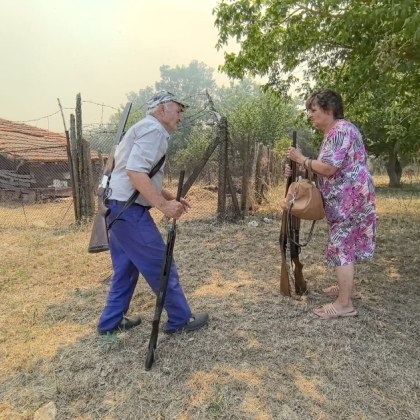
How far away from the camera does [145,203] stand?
2904 mm

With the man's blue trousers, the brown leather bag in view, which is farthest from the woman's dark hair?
the man's blue trousers

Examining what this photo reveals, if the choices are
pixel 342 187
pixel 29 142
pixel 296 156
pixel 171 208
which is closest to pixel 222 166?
pixel 296 156

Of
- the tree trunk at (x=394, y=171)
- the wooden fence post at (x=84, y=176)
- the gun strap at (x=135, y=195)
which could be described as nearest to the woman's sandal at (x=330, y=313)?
the gun strap at (x=135, y=195)

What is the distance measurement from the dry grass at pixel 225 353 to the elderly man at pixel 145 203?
1.41 feet

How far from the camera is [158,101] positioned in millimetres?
2838

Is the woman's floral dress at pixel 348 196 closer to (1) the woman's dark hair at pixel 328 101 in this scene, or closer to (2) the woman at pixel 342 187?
(2) the woman at pixel 342 187

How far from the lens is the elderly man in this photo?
268 centimetres

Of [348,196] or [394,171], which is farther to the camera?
[394,171]

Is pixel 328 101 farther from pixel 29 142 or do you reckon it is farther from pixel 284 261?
pixel 29 142

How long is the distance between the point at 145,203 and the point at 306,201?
1.27 metres

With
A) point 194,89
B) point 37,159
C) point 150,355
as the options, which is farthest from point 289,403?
point 194,89

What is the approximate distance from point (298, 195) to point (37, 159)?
43.6ft

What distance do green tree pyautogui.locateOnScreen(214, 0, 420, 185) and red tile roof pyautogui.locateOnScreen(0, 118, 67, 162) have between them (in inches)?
319

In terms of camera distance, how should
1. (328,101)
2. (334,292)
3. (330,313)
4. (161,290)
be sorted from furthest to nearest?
(334,292) → (330,313) → (328,101) → (161,290)
